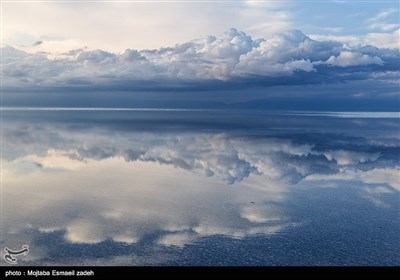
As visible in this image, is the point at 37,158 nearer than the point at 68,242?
No

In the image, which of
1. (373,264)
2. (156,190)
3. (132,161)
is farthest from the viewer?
(132,161)

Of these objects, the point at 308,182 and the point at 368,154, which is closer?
the point at 308,182

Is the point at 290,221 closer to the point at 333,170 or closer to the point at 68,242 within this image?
the point at 68,242

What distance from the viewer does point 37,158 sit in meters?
41.1

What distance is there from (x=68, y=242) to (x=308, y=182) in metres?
19.2

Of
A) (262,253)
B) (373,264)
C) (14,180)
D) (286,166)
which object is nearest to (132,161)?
(14,180)

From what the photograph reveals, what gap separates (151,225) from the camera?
808 inches

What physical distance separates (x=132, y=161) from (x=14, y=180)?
12.1 m

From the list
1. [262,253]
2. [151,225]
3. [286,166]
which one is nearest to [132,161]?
[286,166]
